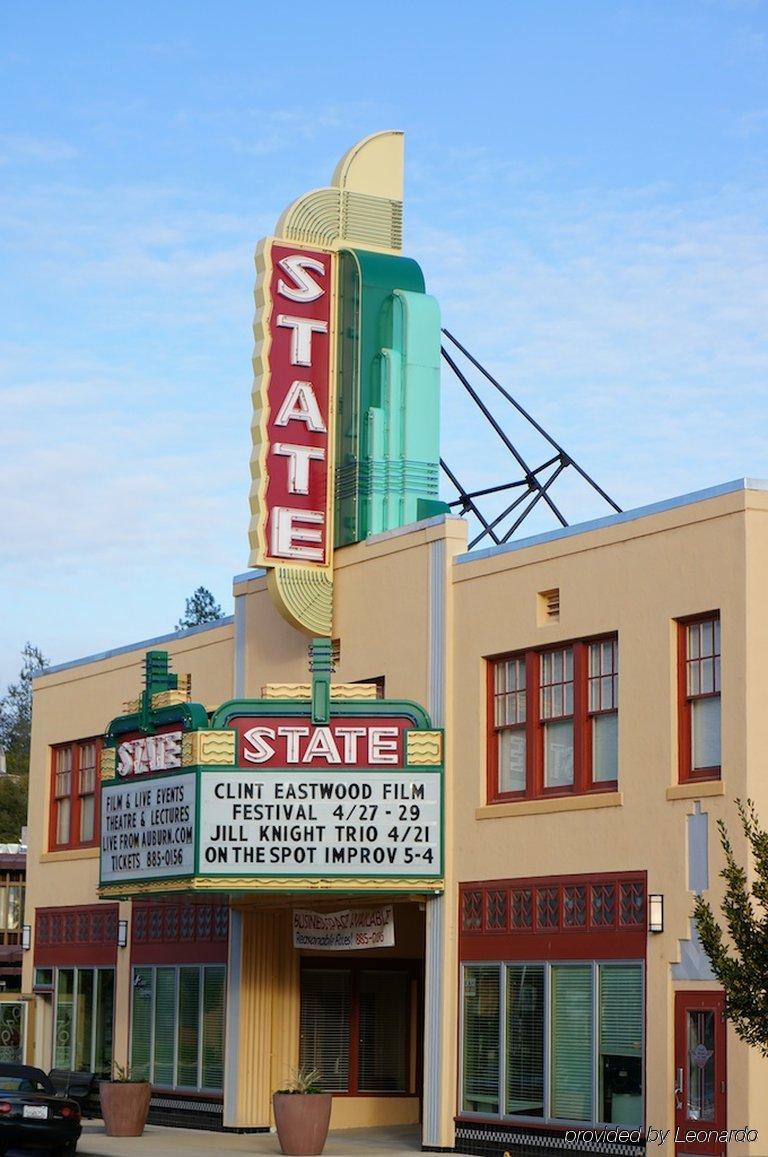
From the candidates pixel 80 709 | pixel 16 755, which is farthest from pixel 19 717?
pixel 80 709

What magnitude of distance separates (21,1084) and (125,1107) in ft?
12.3

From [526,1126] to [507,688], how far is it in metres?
5.88

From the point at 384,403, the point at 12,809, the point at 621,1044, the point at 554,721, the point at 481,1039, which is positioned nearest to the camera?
the point at 621,1044

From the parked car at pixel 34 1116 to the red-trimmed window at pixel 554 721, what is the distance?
750 centimetres

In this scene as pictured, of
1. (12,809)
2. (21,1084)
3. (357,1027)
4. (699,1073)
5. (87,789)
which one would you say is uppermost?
(12,809)

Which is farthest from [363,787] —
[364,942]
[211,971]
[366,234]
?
[366,234]

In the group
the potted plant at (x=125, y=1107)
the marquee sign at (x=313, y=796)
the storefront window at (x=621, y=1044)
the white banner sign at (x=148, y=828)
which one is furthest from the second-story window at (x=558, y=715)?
the potted plant at (x=125, y=1107)

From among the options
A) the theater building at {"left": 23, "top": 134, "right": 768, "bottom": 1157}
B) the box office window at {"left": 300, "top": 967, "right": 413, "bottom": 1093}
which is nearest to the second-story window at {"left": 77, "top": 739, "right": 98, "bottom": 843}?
the theater building at {"left": 23, "top": 134, "right": 768, "bottom": 1157}

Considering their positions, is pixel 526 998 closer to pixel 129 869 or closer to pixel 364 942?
pixel 364 942

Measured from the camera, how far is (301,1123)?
26.8 m

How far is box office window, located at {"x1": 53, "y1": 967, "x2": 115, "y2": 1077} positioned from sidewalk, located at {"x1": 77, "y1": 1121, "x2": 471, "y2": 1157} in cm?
379

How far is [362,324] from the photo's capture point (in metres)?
29.3

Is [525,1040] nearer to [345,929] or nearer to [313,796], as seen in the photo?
[313,796]

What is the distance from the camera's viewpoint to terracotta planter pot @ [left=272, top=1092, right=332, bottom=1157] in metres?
26.8
